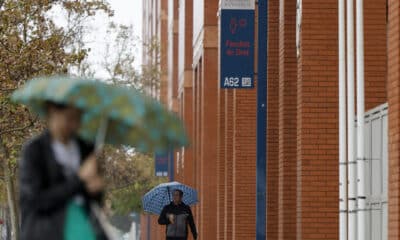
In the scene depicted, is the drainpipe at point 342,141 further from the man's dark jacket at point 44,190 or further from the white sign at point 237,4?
the white sign at point 237,4

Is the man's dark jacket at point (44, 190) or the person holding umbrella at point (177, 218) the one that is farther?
the person holding umbrella at point (177, 218)

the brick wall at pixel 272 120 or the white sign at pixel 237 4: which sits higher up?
the white sign at pixel 237 4

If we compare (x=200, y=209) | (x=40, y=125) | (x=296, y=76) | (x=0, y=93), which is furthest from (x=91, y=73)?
(x=296, y=76)

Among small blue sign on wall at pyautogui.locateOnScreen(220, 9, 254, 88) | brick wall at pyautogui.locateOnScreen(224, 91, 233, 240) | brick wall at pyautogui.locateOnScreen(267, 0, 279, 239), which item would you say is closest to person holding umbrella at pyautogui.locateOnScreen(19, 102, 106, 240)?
brick wall at pyautogui.locateOnScreen(267, 0, 279, 239)

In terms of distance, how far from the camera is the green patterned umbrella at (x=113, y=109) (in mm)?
6312

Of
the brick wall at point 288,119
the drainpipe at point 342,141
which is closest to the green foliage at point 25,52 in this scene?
the brick wall at point 288,119

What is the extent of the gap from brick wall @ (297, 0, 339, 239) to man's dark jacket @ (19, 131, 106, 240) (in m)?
10.5

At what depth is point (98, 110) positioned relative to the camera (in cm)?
633

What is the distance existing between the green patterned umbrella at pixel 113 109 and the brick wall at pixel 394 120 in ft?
18.9

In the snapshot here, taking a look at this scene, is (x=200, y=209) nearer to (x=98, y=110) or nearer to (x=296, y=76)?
(x=296, y=76)

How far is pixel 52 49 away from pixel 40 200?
19.2 metres

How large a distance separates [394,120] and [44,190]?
6093 mm

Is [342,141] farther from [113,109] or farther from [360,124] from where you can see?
[113,109]

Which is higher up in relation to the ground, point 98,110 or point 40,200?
point 98,110
